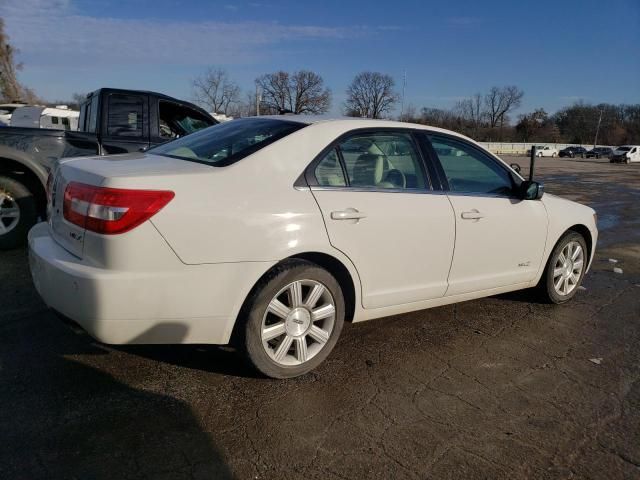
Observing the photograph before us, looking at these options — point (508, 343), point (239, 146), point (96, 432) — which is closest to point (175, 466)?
point (96, 432)

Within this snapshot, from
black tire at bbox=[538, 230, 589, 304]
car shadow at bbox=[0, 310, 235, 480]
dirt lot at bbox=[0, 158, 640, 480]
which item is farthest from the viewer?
black tire at bbox=[538, 230, 589, 304]

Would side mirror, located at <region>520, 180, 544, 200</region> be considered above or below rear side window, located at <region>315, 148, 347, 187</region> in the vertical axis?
below

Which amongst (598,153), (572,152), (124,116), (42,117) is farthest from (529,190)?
(572,152)

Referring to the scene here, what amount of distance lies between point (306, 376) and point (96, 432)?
1224 mm

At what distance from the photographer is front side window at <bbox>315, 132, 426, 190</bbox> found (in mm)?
3280

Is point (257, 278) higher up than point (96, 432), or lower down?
higher up

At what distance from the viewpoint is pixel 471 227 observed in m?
3.77

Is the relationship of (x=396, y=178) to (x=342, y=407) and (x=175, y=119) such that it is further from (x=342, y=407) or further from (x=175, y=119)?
(x=175, y=119)

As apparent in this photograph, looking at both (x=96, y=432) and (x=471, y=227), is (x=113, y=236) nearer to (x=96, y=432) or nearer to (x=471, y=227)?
(x=96, y=432)

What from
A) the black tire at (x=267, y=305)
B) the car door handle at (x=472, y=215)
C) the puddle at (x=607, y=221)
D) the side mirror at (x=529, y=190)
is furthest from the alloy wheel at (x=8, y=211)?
the puddle at (x=607, y=221)

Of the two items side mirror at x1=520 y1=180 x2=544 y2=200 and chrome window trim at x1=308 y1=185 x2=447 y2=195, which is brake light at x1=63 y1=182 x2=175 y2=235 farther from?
side mirror at x1=520 y1=180 x2=544 y2=200

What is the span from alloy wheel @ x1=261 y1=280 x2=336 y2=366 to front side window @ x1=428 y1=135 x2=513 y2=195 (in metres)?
1.39

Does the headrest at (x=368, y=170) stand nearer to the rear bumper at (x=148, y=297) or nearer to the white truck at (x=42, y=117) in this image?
the rear bumper at (x=148, y=297)

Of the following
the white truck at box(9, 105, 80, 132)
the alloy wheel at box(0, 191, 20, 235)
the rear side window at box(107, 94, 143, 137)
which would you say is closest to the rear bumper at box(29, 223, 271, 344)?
the alloy wheel at box(0, 191, 20, 235)
